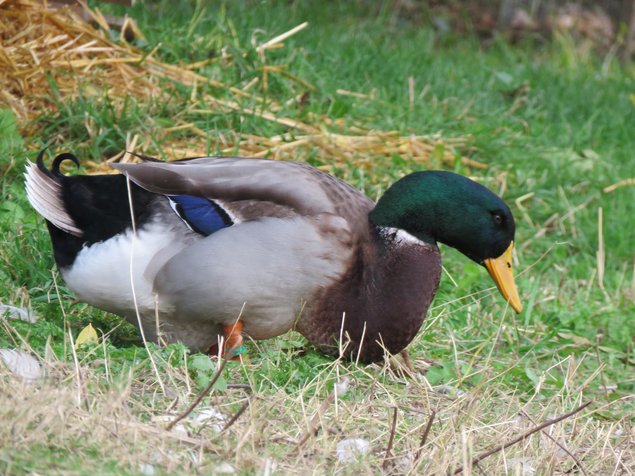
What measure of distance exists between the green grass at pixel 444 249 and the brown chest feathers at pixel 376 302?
4.4 inches

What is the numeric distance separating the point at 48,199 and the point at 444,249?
2.16 metres

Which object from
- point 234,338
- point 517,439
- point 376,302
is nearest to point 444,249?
point 376,302

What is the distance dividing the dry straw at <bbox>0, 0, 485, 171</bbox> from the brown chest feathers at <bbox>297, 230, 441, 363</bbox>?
1717 millimetres

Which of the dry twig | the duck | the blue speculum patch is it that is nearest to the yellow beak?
the duck

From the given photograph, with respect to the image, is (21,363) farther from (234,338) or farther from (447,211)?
(447,211)

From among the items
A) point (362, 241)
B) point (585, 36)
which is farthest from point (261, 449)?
point (585, 36)

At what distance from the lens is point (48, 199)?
12.3 ft

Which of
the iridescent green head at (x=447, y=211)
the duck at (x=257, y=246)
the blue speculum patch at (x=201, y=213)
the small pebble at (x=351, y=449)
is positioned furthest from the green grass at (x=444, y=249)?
the blue speculum patch at (x=201, y=213)

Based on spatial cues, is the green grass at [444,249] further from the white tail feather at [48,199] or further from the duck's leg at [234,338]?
the white tail feather at [48,199]

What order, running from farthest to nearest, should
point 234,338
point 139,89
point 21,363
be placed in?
point 139,89
point 234,338
point 21,363

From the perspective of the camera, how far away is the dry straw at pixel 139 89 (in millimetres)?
5391

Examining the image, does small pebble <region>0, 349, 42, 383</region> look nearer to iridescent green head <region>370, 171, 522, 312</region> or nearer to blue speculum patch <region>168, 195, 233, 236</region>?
blue speculum patch <region>168, 195, 233, 236</region>

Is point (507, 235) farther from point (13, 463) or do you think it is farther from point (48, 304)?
point (13, 463)

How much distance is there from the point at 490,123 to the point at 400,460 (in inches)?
152
